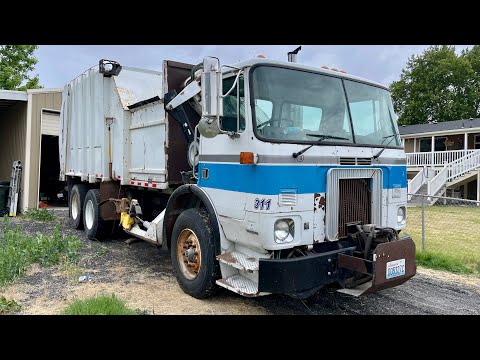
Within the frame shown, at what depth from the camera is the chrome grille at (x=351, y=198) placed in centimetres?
424

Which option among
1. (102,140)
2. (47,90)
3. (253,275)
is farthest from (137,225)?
(47,90)

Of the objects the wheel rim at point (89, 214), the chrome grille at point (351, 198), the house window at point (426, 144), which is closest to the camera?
the chrome grille at point (351, 198)

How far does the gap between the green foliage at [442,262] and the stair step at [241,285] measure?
4.17 metres

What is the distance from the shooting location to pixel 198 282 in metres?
4.78

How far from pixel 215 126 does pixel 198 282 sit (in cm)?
195

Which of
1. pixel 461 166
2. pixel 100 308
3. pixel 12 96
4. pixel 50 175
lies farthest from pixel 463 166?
pixel 100 308

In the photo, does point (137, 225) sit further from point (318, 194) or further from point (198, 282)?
point (318, 194)

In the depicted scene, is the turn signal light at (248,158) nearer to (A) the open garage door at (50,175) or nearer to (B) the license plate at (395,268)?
(B) the license plate at (395,268)

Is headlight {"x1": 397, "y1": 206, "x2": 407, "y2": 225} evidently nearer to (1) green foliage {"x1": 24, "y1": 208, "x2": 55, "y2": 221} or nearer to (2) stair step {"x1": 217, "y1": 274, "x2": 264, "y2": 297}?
(2) stair step {"x1": 217, "y1": 274, "x2": 264, "y2": 297}

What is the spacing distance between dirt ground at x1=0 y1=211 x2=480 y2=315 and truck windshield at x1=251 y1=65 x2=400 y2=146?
79.9 inches

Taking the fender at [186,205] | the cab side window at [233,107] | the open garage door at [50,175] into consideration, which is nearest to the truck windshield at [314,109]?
the cab side window at [233,107]

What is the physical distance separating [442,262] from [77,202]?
7.69 m

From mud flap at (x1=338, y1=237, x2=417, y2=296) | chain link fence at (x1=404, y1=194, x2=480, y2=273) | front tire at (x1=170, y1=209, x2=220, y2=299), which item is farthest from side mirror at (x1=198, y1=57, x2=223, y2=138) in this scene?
chain link fence at (x1=404, y1=194, x2=480, y2=273)

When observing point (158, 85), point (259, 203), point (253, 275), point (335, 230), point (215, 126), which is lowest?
point (253, 275)
